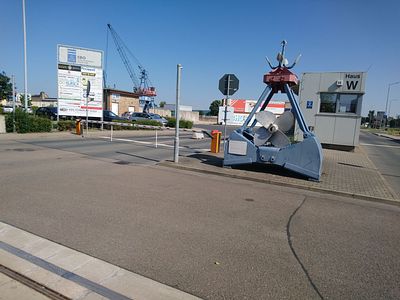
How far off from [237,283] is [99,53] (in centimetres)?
2412

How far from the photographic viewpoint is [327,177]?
887 centimetres

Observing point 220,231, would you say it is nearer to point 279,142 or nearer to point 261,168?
point 279,142

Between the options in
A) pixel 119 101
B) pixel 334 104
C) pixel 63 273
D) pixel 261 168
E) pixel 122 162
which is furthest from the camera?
pixel 119 101

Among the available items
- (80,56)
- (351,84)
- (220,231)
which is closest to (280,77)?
(220,231)

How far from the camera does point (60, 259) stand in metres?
3.40

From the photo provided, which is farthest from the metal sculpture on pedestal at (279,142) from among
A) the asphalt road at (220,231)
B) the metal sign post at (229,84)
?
the metal sign post at (229,84)

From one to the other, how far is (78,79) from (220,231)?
21819mm

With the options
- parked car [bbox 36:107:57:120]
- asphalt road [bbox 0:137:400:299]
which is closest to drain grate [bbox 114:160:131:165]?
asphalt road [bbox 0:137:400:299]

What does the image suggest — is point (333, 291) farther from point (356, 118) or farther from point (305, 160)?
point (356, 118)

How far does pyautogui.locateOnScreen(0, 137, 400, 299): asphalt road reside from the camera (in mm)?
3205

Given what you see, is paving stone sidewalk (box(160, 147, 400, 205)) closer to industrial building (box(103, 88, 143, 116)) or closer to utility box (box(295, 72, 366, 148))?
utility box (box(295, 72, 366, 148))

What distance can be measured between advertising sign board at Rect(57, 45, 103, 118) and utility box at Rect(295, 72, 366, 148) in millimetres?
15863

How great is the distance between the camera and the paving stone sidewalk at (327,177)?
731cm

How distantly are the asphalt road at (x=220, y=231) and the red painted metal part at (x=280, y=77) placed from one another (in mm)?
3421
